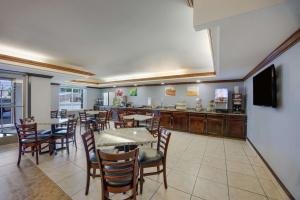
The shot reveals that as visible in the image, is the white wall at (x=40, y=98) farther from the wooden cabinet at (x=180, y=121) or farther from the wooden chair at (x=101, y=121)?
the wooden cabinet at (x=180, y=121)

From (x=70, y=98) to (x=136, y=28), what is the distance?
8107 mm

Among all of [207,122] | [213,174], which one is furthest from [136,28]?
[207,122]

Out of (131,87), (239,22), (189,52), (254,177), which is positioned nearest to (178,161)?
(254,177)

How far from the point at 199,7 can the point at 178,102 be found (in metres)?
5.63

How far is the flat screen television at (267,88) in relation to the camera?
2400mm

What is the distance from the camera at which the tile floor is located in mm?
2090

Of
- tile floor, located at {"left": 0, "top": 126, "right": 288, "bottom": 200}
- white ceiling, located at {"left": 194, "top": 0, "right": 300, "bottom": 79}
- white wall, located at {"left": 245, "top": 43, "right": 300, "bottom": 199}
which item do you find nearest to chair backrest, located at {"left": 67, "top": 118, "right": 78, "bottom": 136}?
tile floor, located at {"left": 0, "top": 126, "right": 288, "bottom": 200}

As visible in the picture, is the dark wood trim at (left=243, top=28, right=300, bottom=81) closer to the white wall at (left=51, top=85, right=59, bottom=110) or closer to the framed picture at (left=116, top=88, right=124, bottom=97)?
the framed picture at (left=116, top=88, right=124, bottom=97)

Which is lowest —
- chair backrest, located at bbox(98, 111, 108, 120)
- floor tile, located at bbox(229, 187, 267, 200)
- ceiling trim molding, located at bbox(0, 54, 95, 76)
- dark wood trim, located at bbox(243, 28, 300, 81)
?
floor tile, located at bbox(229, 187, 267, 200)

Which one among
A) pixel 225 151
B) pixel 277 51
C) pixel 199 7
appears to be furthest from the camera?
pixel 225 151

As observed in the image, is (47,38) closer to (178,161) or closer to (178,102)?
(178,161)

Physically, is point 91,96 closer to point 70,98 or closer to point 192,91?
point 70,98

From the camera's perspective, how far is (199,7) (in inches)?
55.7

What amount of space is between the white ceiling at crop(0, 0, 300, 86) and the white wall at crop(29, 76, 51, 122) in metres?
2.07
